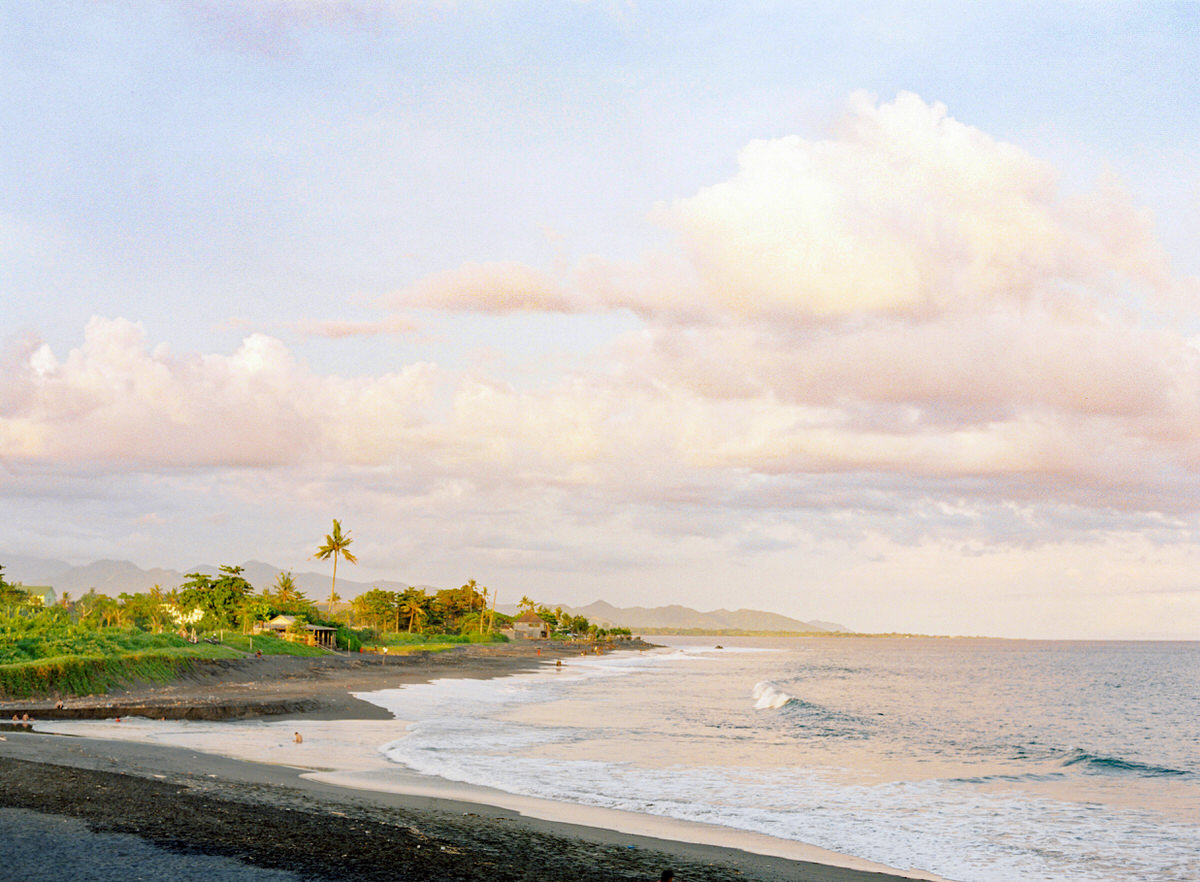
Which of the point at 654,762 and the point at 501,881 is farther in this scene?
the point at 654,762

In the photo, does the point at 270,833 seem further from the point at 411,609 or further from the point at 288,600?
the point at 411,609

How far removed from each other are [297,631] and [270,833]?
8341 centimetres

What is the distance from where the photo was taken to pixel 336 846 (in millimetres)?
14172

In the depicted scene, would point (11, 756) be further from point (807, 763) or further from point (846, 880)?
point (807, 763)

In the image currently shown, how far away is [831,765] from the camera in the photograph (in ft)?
101

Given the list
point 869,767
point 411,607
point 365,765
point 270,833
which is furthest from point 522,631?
point 270,833

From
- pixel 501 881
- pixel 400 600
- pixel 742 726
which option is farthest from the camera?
pixel 400 600

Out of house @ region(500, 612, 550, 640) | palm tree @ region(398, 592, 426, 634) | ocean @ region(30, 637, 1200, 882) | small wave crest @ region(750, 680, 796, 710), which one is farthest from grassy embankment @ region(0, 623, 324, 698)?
house @ region(500, 612, 550, 640)

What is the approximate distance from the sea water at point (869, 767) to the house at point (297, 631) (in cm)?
3489

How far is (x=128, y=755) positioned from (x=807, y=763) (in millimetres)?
22244

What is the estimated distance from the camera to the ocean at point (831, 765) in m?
19.3

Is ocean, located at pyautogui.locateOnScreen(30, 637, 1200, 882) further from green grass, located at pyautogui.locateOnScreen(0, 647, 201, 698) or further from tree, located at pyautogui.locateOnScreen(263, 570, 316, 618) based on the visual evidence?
tree, located at pyautogui.locateOnScreen(263, 570, 316, 618)

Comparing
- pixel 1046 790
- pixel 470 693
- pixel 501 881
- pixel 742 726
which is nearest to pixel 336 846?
pixel 501 881

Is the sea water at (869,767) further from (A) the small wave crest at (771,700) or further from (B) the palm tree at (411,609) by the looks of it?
(B) the palm tree at (411,609)
